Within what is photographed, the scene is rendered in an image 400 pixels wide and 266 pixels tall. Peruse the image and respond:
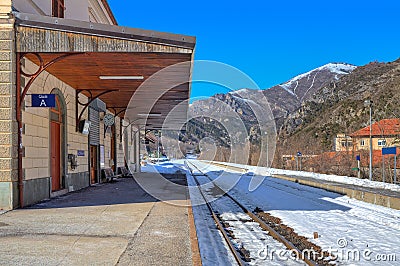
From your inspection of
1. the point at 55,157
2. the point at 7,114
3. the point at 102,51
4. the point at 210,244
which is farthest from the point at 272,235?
the point at 55,157

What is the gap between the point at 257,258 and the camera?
24.1 ft

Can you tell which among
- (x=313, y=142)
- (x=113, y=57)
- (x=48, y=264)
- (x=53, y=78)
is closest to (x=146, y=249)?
(x=48, y=264)

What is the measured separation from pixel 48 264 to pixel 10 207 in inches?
200

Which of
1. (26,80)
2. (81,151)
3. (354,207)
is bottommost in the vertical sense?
(354,207)

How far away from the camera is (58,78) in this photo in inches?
565

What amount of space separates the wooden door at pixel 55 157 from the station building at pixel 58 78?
0.03 meters

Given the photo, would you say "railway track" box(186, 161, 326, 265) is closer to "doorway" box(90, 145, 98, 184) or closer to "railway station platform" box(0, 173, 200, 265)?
"railway station platform" box(0, 173, 200, 265)

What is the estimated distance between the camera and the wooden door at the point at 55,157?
14016 millimetres

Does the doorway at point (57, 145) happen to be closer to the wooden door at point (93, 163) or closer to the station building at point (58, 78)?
the station building at point (58, 78)

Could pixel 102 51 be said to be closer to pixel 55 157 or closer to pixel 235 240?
pixel 55 157

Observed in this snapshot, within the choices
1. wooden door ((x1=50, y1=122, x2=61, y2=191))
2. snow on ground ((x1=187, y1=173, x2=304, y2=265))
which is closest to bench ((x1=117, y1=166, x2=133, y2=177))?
wooden door ((x1=50, y1=122, x2=61, y2=191))

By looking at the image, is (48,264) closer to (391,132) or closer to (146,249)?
(146,249)

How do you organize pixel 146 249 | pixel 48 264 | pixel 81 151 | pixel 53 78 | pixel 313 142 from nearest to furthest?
pixel 48 264 < pixel 146 249 < pixel 53 78 < pixel 81 151 < pixel 313 142

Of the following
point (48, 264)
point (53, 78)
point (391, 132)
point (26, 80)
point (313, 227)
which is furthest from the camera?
point (391, 132)
